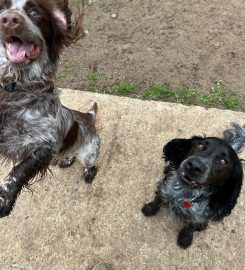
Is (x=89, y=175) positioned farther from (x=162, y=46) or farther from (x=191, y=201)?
(x=162, y=46)

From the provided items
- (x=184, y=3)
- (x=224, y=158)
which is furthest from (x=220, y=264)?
(x=184, y=3)

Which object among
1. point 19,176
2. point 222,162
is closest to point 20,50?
point 19,176

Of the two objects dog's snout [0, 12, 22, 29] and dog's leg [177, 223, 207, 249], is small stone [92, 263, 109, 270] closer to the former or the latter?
dog's leg [177, 223, 207, 249]

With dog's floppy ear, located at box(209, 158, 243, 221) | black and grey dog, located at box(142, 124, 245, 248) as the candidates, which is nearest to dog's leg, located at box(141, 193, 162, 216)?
black and grey dog, located at box(142, 124, 245, 248)

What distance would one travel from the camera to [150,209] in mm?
4359

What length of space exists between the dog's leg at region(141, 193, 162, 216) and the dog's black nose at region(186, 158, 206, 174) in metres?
1.02

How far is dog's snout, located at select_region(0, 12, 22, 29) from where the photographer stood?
279 cm

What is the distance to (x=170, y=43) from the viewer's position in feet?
21.1

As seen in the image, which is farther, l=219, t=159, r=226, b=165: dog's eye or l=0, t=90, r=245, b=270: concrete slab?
l=0, t=90, r=245, b=270: concrete slab

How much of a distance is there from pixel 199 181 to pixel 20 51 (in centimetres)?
206

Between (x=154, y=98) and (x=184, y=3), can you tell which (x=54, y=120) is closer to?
(x=154, y=98)

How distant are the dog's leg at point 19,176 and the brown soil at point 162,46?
108 inches

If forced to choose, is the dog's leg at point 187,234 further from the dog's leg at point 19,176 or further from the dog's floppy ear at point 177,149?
the dog's leg at point 19,176

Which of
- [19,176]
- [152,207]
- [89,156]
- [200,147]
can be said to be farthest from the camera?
[89,156]
